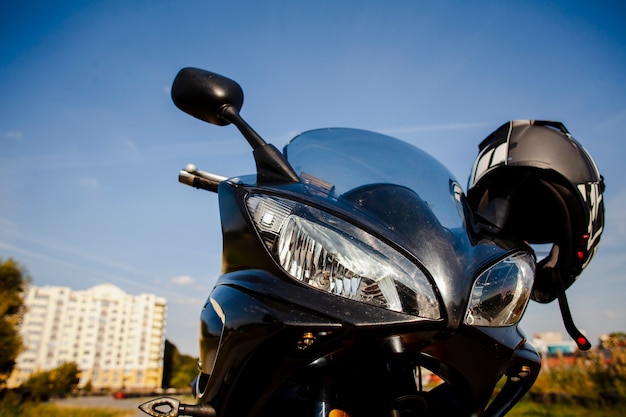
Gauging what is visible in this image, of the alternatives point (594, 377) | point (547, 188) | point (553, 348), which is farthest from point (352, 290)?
point (553, 348)

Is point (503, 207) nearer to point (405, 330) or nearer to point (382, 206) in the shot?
point (382, 206)

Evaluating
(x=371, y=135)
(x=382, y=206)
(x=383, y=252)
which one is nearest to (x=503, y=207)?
(x=371, y=135)

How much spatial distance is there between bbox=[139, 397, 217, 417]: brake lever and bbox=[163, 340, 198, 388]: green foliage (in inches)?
3886

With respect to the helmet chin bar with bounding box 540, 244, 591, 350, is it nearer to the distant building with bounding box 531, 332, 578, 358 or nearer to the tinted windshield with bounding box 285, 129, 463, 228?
the distant building with bounding box 531, 332, 578, 358

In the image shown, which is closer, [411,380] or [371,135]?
[411,380]

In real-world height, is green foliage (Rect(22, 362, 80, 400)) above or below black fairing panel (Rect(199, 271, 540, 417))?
above

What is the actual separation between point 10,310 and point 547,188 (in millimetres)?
40280

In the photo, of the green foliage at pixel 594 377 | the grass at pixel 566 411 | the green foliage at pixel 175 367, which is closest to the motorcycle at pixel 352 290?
the grass at pixel 566 411

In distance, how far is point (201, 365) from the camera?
4.94ft

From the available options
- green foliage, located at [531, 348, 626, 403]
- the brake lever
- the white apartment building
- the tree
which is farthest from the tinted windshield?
the white apartment building

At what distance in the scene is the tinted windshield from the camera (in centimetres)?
140

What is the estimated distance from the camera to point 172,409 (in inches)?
43.3

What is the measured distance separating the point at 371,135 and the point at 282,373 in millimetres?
1040

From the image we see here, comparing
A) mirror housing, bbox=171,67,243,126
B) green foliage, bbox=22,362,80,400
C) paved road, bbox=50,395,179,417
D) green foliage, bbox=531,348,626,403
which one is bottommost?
paved road, bbox=50,395,179,417
